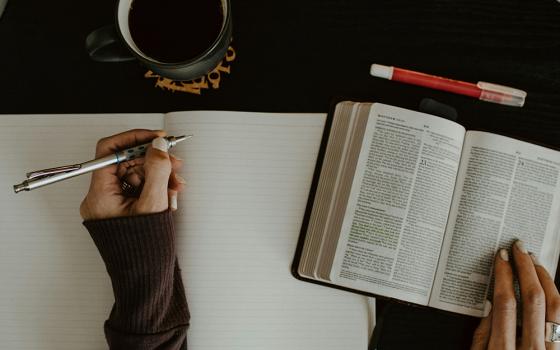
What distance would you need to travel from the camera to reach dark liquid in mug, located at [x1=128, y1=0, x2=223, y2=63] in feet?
1.89

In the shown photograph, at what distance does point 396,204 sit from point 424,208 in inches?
1.6

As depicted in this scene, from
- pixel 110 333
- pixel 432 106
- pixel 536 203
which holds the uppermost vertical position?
pixel 432 106

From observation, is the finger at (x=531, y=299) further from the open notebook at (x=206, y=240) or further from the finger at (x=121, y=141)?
the finger at (x=121, y=141)

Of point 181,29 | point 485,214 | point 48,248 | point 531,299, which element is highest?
point 181,29

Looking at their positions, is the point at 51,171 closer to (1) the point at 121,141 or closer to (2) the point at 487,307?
(1) the point at 121,141

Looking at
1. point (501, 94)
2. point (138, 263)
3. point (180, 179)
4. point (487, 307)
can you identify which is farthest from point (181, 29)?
point (487, 307)

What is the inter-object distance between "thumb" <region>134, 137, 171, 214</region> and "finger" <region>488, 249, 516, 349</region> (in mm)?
496

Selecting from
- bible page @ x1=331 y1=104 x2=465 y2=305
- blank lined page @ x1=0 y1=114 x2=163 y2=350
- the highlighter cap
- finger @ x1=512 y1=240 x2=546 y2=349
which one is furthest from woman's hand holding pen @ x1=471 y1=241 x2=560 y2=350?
blank lined page @ x1=0 y1=114 x2=163 y2=350

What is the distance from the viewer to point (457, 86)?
671mm

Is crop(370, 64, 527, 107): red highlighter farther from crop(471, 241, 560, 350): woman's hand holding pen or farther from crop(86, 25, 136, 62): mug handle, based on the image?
crop(86, 25, 136, 62): mug handle

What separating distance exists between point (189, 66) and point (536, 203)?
1.78 feet

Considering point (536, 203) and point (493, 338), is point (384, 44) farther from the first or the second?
point (493, 338)

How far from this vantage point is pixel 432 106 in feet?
2.15

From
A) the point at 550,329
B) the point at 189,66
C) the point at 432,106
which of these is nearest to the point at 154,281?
the point at 189,66
